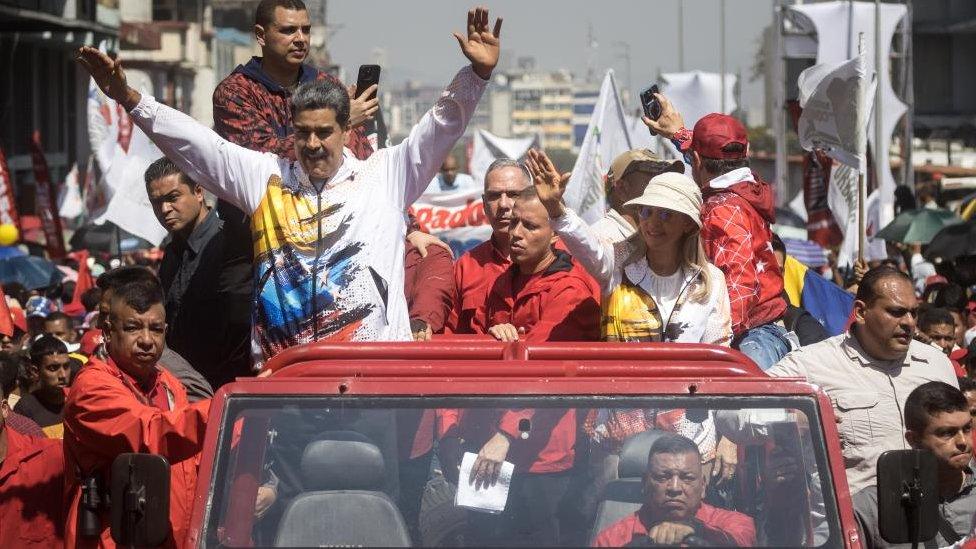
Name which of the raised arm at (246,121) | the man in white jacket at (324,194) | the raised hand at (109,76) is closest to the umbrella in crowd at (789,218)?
the raised arm at (246,121)

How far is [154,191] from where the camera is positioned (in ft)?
23.5

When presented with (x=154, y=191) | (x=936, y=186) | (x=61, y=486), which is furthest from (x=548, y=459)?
(x=936, y=186)

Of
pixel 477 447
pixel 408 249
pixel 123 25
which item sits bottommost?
pixel 477 447

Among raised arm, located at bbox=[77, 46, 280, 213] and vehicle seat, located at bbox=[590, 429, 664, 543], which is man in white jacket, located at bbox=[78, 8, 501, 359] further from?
vehicle seat, located at bbox=[590, 429, 664, 543]

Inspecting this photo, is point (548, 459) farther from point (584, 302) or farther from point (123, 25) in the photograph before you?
point (123, 25)

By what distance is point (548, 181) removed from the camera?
5.70m

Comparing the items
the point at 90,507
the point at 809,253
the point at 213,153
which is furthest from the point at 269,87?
the point at 809,253

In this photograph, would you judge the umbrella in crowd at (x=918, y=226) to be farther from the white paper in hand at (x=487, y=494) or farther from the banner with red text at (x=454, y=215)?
the white paper in hand at (x=487, y=494)

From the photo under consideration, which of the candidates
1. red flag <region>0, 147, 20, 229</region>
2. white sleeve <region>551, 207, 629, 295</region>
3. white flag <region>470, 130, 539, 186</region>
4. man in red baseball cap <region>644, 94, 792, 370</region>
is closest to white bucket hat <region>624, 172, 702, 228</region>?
white sleeve <region>551, 207, 629, 295</region>

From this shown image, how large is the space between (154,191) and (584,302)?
203 centimetres

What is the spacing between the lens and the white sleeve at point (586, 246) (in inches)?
225

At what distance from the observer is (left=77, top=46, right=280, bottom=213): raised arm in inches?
226

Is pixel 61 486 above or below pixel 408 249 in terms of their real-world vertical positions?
below

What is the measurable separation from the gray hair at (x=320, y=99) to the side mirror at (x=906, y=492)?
7.35 ft
